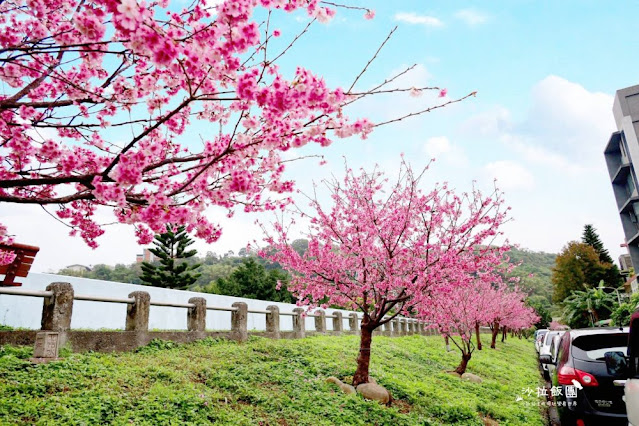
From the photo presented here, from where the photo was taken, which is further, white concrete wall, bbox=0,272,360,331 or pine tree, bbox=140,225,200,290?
pine tree, bbox=140,225,200,290

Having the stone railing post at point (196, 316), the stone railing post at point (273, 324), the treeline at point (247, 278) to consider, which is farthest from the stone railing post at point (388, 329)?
the stone railing post at point (196, 316)

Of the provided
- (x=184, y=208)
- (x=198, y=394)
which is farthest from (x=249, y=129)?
(x=198, y=394)

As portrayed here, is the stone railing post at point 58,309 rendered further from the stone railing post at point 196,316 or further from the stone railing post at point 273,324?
the stone railing post at point 273,324

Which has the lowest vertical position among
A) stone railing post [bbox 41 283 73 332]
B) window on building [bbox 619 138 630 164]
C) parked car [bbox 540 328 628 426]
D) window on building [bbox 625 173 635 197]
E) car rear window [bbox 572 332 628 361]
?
parked car [bbox 540 328 628 426]

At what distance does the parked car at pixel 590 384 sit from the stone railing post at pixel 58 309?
8.41 meters

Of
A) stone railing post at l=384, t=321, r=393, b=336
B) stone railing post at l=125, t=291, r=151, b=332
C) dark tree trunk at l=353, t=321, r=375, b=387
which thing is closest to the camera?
dark tree trunk at l=353, t=321, r=375, b=387

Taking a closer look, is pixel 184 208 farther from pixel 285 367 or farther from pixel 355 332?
pixel 355 332

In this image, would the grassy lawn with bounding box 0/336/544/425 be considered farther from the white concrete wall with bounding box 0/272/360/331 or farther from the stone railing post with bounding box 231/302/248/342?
the white concrete wall with bounding box 0/272/360/331

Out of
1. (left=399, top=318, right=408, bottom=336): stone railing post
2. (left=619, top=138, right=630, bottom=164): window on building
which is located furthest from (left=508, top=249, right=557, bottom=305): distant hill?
(left=399, top=318, right=408, bottom=336): stone railing post

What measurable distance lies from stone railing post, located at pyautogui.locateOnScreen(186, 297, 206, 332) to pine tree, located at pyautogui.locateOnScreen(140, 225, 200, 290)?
→ 31370 mm

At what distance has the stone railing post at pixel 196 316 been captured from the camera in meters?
10.7

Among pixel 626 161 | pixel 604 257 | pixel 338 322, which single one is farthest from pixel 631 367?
pixel 604 257

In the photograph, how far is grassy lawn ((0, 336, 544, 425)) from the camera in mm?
5262

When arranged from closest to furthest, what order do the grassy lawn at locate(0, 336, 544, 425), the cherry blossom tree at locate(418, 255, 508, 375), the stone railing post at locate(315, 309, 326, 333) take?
the grassy lawn at locate(0, 336, 544, 425), the cherry blossom tree at locate(418, 255, 508, 375), the stone railing post at locate(315, 309, 326, 333)
